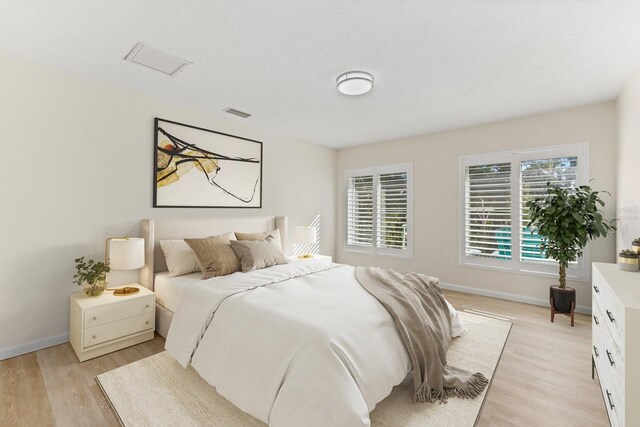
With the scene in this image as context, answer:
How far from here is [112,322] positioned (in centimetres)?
254

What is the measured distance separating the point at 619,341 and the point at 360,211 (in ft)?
14.0

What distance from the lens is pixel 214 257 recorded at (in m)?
2.98

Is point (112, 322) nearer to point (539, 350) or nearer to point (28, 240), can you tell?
point (28, 240)

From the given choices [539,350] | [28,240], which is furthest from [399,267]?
[28,240]

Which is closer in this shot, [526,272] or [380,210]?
[526,272]

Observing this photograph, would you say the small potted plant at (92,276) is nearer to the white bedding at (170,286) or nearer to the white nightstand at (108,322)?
the white nightstand at (108,322)

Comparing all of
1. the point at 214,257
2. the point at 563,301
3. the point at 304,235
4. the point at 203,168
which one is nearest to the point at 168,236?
the point at 214,257

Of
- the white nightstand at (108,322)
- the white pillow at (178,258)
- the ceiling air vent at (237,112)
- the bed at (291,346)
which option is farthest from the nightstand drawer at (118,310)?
the ceiling air vent at (237,112)

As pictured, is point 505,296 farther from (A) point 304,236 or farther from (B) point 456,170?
(A) point 304,236

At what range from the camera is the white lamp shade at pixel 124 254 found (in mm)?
2680

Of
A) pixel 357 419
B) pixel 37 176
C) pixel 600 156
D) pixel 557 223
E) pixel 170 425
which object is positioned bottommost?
pixel 170 425

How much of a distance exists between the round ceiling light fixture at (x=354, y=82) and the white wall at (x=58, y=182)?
165 centimetres

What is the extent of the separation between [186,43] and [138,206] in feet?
6.01

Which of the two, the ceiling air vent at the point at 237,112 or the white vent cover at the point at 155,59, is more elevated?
the ceiling air vent at the point at 237,112
